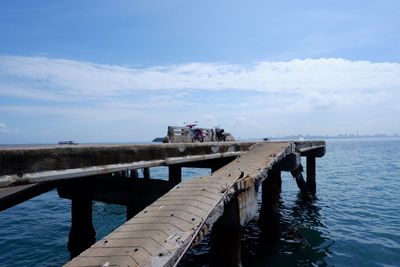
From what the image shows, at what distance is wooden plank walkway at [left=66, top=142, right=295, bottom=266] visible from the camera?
4.08 m

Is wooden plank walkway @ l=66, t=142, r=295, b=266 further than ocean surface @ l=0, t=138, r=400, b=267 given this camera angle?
No

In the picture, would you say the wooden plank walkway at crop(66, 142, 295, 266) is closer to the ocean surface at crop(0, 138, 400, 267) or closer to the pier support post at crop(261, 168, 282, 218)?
the ocean surface at crop(0, 138, 400, 267)

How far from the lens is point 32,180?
4.98m

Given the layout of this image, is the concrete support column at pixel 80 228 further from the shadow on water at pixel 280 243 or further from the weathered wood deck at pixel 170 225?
the weathered wood deck at pixel 170 225

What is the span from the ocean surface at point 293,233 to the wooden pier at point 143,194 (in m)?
2.97

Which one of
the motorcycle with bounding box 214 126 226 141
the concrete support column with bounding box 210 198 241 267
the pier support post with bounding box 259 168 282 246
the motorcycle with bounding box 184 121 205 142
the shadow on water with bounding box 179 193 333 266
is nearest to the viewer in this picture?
the concrete support column with bounding box 210 198 241 267

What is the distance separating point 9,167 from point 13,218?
16.0 m

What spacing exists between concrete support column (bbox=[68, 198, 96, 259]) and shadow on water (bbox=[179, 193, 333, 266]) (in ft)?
10.7

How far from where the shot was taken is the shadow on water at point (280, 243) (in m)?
10.8

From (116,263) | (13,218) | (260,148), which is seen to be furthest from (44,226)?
(116,263)

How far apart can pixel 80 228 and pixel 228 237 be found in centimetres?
611

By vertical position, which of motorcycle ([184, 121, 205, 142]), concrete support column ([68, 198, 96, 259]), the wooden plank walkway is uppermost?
motorcycle ([184, 121, 205, 142])

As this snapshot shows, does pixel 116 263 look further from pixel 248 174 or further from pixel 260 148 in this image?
pixel 260 148

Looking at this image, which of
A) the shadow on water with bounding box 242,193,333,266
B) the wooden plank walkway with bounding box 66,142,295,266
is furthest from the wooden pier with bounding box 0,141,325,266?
the shadow on water with bounding box 242,193,333,266
